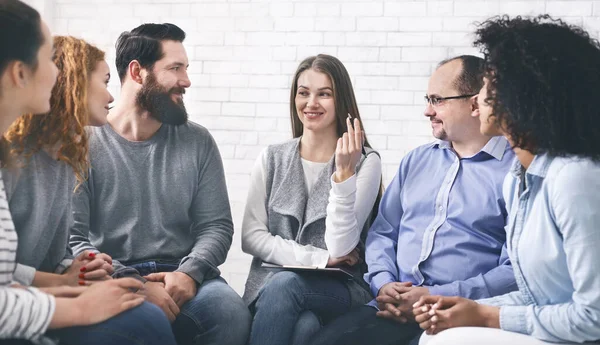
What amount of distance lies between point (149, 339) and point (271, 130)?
2.70m

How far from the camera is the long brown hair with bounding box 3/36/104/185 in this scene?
6.74 ft

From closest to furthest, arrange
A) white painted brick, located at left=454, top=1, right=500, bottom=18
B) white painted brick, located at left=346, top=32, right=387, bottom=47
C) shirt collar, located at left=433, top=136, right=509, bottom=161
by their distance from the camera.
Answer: shirt collar, located at left=433, top=136, right=509, bottom=161 < white painted brick, located at left=454, top=1, right=500, bottom=18 < white painted brick, located at left=346, top=32, right=387, bottom=47

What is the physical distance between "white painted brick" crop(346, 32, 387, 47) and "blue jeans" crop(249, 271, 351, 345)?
80.2 inches

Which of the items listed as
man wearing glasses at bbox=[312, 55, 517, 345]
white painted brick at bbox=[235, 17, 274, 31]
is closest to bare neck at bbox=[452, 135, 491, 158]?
man wearing glasses at bbox=[312, 55, 517, 345]

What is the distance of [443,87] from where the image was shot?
8.92 feet

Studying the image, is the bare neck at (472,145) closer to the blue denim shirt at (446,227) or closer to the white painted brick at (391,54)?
the blue denim shirt at (446,227)

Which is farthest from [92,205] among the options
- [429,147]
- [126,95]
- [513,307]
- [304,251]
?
[513,307]

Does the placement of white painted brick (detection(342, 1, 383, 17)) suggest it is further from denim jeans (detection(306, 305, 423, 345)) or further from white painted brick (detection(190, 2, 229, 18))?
denim jeans (detection(306, 305, 423, 345))

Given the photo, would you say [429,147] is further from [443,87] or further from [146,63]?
[146,63]

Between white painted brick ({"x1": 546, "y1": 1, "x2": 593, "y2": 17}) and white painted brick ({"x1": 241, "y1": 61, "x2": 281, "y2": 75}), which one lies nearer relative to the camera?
white painted brick ({"x1": 546, "y1": 1, "x2": 593, "y2": 17})

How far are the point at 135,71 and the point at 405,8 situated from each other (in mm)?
1911

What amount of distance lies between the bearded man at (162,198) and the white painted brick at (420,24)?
1.72 meters

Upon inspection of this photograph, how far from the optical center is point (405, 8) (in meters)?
4.30

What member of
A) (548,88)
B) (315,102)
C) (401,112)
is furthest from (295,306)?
(401,112)
